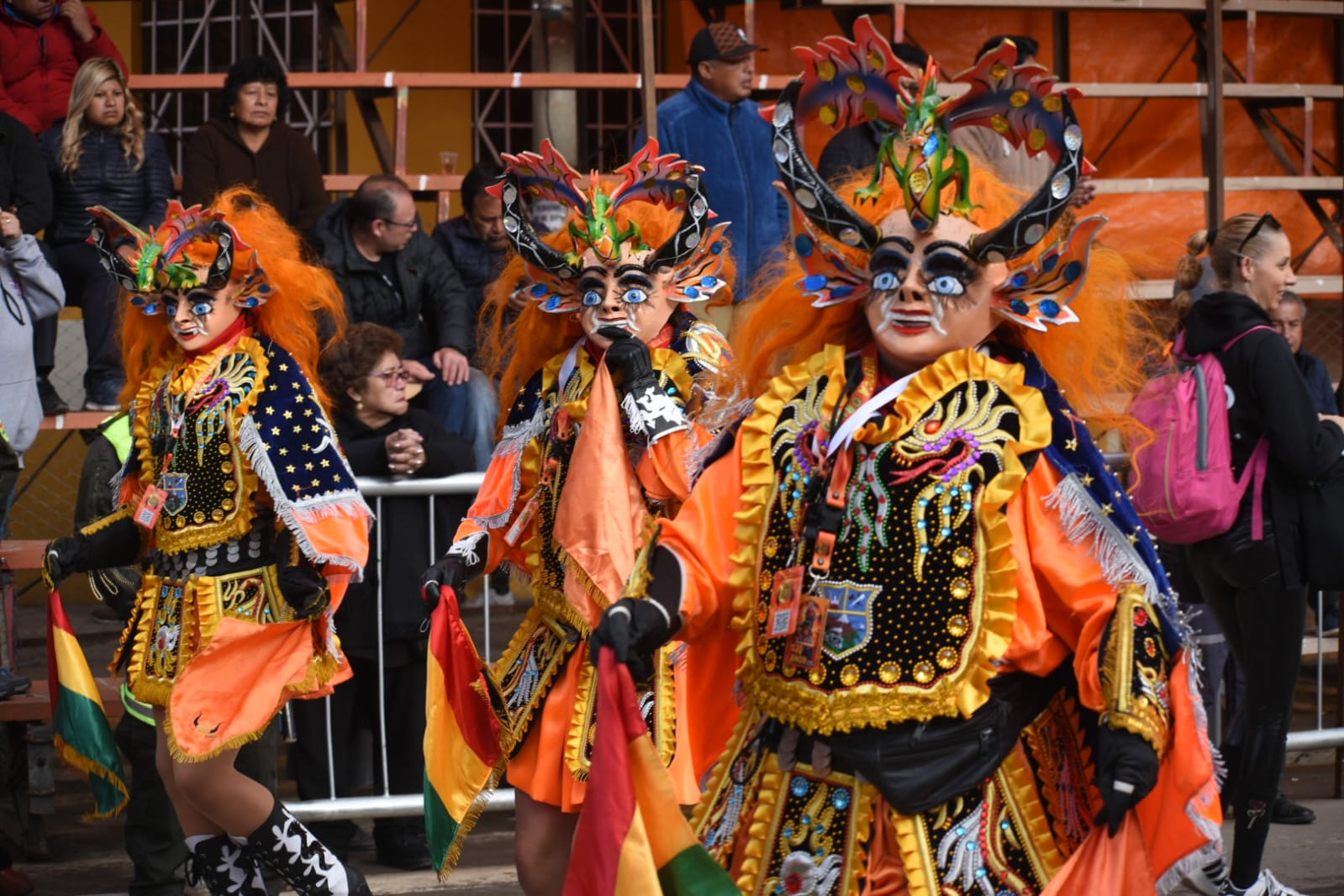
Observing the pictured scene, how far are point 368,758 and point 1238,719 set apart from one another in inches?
118

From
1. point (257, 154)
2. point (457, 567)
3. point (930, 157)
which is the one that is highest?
point (257, 154)

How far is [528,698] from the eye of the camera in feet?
15.6

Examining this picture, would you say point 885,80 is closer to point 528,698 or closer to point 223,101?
point 528,698

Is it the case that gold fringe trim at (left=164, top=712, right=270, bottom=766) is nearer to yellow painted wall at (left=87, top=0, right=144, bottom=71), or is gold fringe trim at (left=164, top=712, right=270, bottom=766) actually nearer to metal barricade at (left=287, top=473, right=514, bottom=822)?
metal barricade at (left=287, top=473, right=514, bottom=822)

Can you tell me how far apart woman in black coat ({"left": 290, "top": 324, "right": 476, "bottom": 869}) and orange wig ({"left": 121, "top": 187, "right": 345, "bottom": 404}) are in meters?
0.49

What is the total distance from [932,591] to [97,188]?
225 inches

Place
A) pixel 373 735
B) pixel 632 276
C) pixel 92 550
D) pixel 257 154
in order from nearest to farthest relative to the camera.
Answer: pixel 632 276 < pixel 92 550 < pixel 373 735 < pixel 257 154

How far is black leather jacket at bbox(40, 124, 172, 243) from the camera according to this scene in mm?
7926

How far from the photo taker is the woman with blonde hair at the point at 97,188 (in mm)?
7844

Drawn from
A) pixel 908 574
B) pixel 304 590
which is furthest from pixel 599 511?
pixel 908 574

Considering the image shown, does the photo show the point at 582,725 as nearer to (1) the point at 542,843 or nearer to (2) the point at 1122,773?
(1) the point at 542,843

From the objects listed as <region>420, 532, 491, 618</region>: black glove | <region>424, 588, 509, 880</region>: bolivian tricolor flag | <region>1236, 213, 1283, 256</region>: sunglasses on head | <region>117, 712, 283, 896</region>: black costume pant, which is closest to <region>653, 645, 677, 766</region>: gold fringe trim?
<region>424, 588, 509, 880</region>: bolivian tricolor flag

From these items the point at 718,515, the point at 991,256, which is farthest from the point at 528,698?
the point at 991,256

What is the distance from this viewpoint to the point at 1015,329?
344cm
